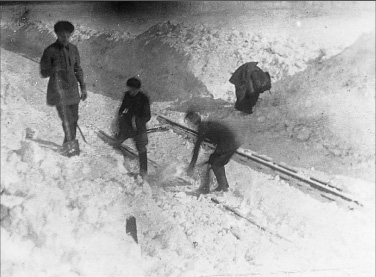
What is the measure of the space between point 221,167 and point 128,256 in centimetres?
103

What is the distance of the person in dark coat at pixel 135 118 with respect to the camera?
296 cm

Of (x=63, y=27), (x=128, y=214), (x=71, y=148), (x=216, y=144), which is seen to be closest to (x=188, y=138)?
(x=216, y=144)

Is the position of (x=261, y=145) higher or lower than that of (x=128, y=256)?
higher

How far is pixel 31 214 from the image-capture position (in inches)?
112

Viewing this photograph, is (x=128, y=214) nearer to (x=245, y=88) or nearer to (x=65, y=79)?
(x=65, y=79)

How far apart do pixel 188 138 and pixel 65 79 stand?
107cm

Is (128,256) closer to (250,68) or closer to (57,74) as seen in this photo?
→ (57,74)

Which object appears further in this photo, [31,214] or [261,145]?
[261,145]

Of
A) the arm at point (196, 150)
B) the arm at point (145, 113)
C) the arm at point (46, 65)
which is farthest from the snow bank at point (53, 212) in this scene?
the arm at point (196, 150)

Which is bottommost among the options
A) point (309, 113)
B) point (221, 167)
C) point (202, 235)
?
point (202, 235)

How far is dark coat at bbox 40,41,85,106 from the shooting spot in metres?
2.87

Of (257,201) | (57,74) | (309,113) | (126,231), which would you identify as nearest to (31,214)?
(126,231)

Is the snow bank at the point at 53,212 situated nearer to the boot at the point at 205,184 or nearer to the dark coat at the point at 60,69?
the dark coat at the point at 60,69

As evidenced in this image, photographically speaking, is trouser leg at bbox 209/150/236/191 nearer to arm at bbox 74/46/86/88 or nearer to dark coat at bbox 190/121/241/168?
dark coat at bbox 190/121/241/168
